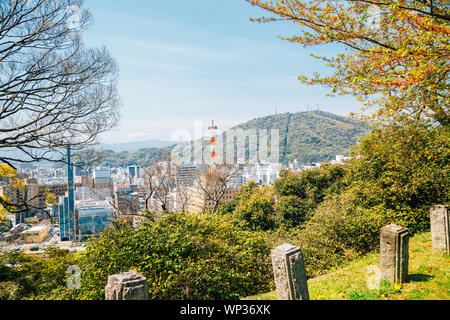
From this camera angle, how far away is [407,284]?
138 inches

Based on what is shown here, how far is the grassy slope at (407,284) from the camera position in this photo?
3238 millimetres

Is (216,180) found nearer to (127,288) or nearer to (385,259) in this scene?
(385,259)

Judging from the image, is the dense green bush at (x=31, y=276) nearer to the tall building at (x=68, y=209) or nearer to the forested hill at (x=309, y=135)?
the tall building at (x=68, y=209)

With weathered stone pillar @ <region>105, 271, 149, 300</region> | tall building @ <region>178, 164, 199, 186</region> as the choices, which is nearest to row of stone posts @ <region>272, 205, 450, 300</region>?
weathered stone pillar @ <region>105, 271, 149, 300</region>

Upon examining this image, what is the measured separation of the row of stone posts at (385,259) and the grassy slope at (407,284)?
0.22 meters

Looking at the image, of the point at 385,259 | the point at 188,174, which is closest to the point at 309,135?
the point at 188,174

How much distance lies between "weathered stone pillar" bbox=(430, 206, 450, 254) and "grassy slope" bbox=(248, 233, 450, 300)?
17cm

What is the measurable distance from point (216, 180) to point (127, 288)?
1094 cm

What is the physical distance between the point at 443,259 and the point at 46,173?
10.8 m

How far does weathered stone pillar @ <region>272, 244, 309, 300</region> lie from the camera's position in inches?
118

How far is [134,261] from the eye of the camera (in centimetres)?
465

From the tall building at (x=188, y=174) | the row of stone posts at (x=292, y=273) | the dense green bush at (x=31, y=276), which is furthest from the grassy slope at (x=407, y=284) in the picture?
the tall building at (x=188, y=174)

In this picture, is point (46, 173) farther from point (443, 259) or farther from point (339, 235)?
point (443, 259)
